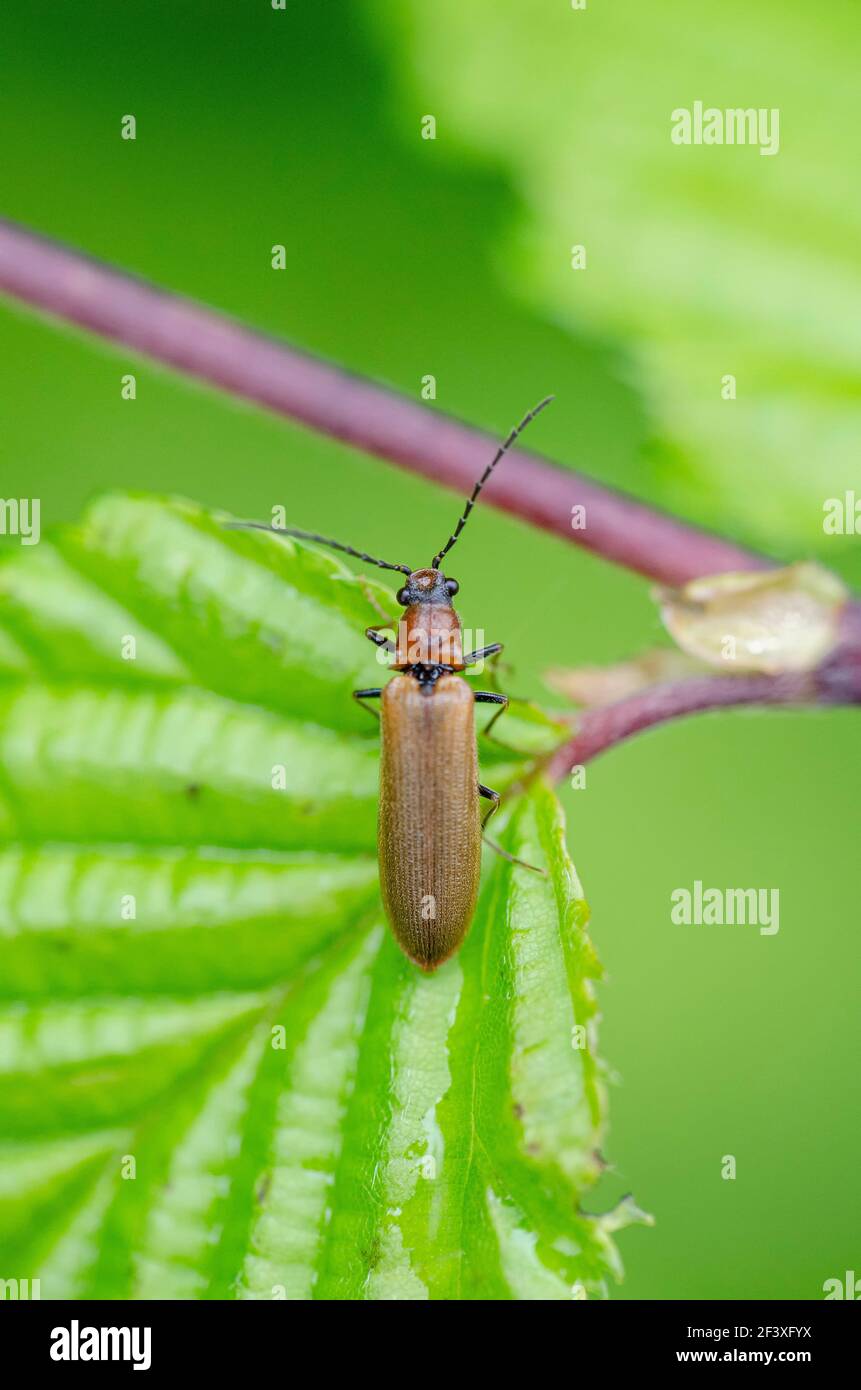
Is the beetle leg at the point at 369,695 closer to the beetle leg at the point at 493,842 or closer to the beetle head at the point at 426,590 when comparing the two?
the beetle leg at the point at 493,842

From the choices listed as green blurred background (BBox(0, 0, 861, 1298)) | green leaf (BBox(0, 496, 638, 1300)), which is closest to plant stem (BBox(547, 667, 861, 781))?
green leaf (BBox(0, 496, 638, 1300))

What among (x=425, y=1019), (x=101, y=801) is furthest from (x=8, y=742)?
(x=425, y=1019)

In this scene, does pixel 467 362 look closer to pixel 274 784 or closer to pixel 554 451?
pixel 554 451

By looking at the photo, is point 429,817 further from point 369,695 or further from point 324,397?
point 324,397

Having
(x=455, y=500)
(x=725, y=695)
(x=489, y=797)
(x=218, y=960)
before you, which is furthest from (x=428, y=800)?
(x=455, y=500)

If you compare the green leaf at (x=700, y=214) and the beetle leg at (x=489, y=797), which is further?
the green leaf at (x=700, y=214)

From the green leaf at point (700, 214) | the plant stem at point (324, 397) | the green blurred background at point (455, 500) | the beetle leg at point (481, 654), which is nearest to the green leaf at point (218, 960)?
the plant stem at point (324, 397)
